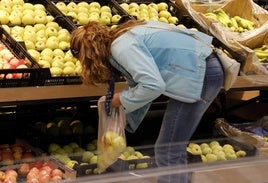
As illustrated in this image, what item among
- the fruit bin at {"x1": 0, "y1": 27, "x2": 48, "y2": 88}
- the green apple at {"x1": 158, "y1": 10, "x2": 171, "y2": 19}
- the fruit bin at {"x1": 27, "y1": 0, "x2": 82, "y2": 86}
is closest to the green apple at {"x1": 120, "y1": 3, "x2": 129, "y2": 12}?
the green apple at {"x1": 158, "y1": 10, "x2": 171, "y2": 19}

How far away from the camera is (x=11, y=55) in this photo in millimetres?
3109

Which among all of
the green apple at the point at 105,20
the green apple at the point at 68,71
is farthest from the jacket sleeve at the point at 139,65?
the green apple at the point at 105,20

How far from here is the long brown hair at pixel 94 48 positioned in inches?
102

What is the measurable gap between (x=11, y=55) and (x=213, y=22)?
1507 mm

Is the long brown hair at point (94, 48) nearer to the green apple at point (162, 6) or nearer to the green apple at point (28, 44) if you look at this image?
the green apple at point (28, 44)

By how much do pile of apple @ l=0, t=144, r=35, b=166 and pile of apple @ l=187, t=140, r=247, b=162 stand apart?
95 cm

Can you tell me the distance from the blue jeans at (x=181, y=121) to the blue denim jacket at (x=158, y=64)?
8 centimetres

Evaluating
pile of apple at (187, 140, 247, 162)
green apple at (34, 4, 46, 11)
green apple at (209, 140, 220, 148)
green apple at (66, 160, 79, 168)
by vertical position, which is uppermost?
green apple at (34, 4, 46, 11)

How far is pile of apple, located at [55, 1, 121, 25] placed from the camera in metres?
3.74

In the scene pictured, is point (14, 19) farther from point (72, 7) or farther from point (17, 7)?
point (72, 7)

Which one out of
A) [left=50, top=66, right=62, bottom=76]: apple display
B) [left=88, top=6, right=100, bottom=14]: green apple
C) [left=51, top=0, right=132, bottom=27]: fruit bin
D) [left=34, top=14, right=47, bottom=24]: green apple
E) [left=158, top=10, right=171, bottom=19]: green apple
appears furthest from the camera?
[left=158, top=10, right=171, bottom=19]: green apple

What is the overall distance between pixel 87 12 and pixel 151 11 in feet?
1.68

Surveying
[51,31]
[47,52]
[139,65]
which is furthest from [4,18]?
[139,65]

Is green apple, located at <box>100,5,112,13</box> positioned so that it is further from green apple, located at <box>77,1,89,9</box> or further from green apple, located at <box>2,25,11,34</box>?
green apple, located at <box>2,25,11,34</box>
